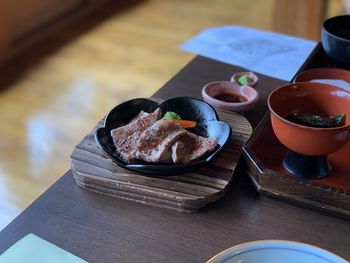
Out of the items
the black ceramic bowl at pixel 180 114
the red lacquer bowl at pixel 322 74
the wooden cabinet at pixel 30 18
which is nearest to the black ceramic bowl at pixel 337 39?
the red lacquer bowl at pixel 322 74

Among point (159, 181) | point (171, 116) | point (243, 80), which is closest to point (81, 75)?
point (243, 80)

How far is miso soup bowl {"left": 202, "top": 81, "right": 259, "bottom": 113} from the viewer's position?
0.88 m

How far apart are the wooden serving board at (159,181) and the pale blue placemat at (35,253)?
0.40ft

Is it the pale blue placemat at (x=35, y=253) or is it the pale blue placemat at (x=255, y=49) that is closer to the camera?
the pale blue placemat at (x=35, y=253)

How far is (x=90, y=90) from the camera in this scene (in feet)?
6.85

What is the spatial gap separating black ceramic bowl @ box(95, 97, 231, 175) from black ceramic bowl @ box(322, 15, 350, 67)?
0.28m

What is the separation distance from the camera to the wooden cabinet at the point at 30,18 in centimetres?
228

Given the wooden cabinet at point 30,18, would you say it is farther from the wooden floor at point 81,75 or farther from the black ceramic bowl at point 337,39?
the black ceramic bowl at point 337,39

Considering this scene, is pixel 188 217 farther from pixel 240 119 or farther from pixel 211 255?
Answer: pixel 240 119

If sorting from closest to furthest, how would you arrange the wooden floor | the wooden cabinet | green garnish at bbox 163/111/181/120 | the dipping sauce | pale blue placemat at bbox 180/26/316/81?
green garnish at bbox 163/111/181/120 → the dipping sauce → pale blue placemat at bbox 180/26/316/81 → the wooden floor → the wooden cabinet

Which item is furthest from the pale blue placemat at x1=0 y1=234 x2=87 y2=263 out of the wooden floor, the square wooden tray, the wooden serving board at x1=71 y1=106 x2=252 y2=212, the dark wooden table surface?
the wooden floor

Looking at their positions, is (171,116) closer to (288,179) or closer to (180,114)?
(180,114)

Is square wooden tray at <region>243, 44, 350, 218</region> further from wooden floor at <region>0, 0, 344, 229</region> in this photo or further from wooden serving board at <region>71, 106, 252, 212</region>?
wooden floor at <region>0, 0, 344, 229</region>

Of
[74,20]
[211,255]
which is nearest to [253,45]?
[211,255]
